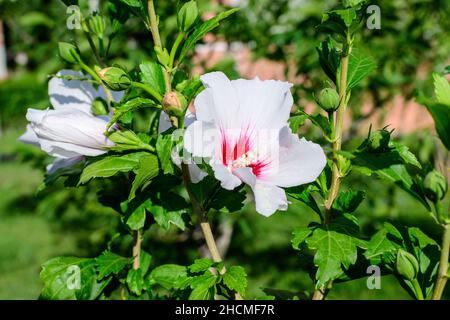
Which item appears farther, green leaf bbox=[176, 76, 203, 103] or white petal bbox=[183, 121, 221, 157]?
green leaf bbox=[176, 76, 203, 103]

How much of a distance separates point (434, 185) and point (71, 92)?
2.48 ft

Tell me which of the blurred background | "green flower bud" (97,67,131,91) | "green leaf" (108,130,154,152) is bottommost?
the blurred background

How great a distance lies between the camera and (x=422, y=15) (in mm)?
2945

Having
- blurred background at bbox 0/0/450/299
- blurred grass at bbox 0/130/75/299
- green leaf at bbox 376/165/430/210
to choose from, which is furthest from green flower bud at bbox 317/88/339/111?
blurred grass at bbox 0/130/75/299

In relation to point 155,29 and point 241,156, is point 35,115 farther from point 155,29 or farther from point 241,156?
point 241,156

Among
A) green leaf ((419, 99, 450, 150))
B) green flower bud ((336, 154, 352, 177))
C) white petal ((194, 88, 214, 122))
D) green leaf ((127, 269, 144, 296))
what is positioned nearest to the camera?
green leaf ((419, 99, 450, 150))

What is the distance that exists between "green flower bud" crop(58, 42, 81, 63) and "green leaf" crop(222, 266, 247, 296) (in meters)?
0.51

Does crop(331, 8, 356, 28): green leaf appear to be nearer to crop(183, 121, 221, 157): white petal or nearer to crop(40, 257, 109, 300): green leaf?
crop(183, 121, 221, 157): white petal

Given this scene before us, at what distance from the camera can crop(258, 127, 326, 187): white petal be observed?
3.04 feet

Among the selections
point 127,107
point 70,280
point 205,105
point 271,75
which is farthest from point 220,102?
point 271,75

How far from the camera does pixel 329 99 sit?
0.96 metres

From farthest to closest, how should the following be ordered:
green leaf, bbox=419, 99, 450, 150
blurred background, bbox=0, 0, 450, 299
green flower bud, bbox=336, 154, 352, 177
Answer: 1. blurred background, bbox=0, 0, 450, 299
2. green flower bud, bbox=336, 154, 352, 177
3. green leaf, bbox=419, 99, 450, 150

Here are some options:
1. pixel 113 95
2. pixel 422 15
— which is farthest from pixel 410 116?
pixel 113 95

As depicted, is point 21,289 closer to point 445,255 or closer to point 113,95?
point 113,95
